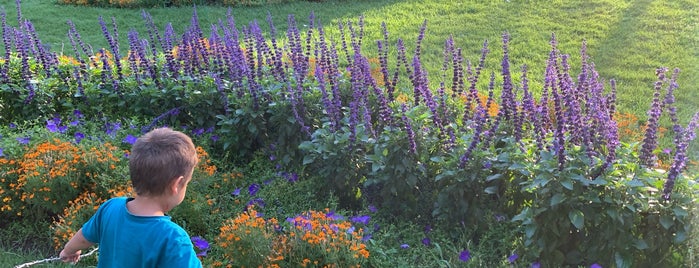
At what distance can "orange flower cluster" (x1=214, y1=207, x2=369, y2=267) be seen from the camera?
3449 millimetres

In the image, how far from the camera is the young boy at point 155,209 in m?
2.35

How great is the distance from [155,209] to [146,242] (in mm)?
121

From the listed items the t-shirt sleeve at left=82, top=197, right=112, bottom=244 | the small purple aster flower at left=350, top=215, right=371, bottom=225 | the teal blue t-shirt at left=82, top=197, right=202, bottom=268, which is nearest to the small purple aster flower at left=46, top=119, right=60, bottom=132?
the small purple aster flower at left=350, top=215, right=371, bottom=225

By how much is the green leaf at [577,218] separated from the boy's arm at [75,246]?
2.12 m

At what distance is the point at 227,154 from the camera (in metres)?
4.89

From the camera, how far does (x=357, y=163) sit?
13.9 feet

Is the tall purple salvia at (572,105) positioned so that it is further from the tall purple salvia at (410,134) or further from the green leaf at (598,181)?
the tall purple salvia at (410,134)

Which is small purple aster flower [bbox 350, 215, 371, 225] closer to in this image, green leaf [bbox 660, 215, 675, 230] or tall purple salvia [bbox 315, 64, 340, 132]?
tall purple salvia [bbox 315, 64, 340, 132]

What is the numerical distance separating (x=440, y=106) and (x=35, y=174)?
102 inches

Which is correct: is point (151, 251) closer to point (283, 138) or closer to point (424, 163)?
point (424, 163)

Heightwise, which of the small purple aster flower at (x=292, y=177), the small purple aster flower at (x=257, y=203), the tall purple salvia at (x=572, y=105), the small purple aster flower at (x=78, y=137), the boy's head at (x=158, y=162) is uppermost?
the boy's head at (x=158, y=162)

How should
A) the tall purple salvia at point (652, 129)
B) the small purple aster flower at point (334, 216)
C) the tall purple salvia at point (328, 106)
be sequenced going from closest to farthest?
the tall purple salvia at point (652, 129), the small purple aster flower at point (334, 216), the tall purple salvia at point (328, 106)

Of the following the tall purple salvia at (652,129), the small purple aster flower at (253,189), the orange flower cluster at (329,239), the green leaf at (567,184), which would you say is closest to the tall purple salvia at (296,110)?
the small purple aster flower at (253,189)

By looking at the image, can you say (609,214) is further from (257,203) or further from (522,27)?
(522,27)
